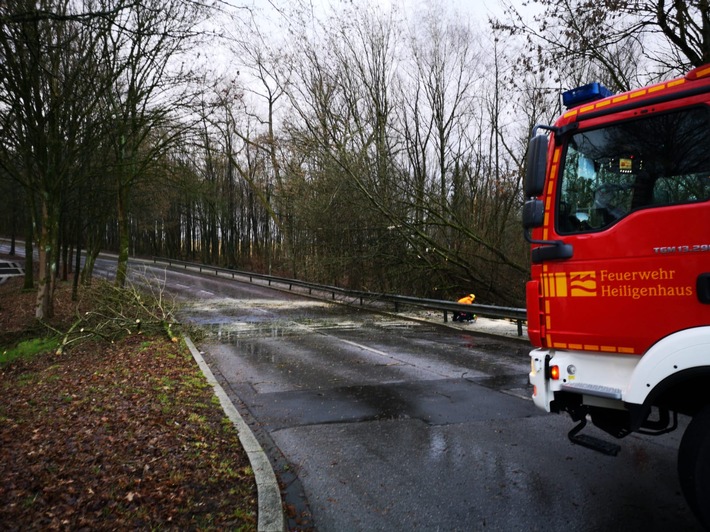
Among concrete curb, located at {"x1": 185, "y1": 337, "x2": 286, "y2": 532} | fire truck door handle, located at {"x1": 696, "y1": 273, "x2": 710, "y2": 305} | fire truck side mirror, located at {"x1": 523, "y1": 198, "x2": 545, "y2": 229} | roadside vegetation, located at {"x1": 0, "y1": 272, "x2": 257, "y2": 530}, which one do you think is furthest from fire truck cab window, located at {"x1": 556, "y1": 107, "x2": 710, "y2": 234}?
roadside vegetation, located at {"x1": 0, "y1": 272, "x2": 257, "y2": 530}

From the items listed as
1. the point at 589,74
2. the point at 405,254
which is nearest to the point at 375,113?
the point at 405,254

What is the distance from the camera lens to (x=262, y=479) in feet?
14.1

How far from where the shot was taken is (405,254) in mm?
19297

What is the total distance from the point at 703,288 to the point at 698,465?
42.8 inches

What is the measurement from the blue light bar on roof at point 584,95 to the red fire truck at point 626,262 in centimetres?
1

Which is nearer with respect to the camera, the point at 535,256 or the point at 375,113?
the point at 535,256

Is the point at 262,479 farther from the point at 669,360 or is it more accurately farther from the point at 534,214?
the point at 669,360

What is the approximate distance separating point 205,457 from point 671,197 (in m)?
4.45

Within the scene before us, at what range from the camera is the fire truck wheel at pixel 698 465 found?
3075 mm

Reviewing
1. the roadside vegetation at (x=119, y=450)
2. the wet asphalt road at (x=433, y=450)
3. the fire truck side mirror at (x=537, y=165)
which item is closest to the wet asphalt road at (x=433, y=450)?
the wet asphalt road at (x=433, y=450)

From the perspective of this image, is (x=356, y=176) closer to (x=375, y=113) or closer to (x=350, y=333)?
(x=375, y=113)

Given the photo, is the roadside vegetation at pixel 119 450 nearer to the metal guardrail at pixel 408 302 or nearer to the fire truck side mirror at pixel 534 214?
the fire truck side mirror at pixel 534 214

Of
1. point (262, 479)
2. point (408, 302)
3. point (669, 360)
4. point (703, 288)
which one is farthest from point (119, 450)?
point (408, 302)

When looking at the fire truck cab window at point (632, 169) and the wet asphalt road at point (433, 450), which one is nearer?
the fire truck cab window at point (632, 169)
